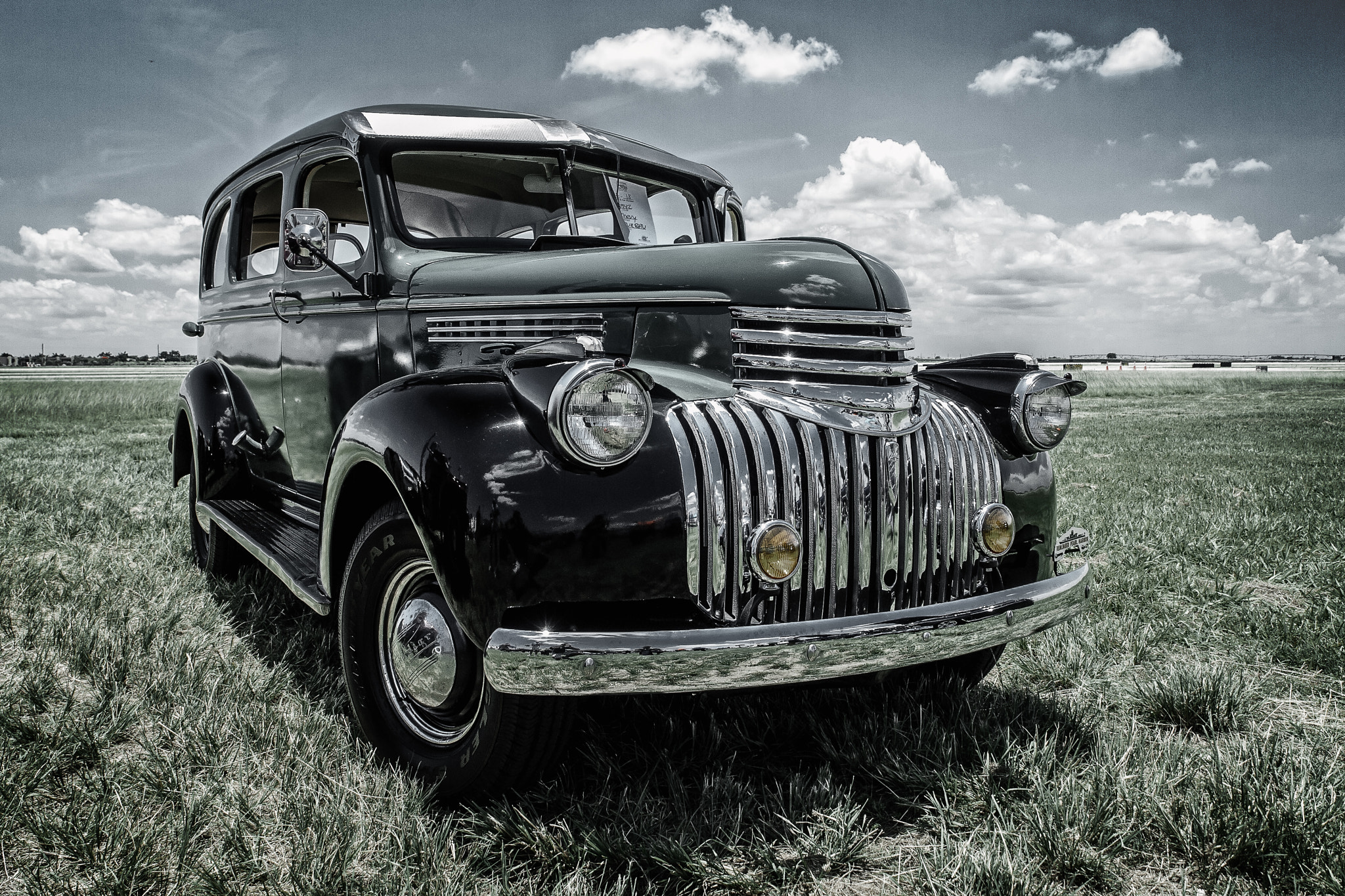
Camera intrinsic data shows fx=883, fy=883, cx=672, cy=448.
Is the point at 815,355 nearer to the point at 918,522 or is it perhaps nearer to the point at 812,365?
the point at 812,365

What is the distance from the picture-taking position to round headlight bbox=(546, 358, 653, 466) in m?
1.90

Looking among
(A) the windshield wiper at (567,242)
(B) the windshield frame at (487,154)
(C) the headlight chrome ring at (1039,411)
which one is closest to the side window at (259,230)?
(B) the windshield frame at (487,154)

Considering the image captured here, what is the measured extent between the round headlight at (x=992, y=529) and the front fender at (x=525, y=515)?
93 cm

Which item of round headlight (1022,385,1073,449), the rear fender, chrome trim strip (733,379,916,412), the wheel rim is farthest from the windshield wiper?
the rear fender

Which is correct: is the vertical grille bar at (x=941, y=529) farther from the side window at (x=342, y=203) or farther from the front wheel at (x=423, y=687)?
the side window at (x=342, y=203)

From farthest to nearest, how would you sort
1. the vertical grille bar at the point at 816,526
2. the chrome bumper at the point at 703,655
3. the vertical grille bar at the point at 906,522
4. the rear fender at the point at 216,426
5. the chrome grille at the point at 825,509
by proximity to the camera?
the rear fender at the point at 216,426, the vertical grille bar at the point at 906,522, the vertical grille bar at the point at 816,526, the chrome grille at the point at 825,509, the chrome bumper at the point at 703,655

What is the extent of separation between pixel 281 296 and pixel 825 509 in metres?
2.55

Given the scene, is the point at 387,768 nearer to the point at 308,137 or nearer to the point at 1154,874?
the point at 1154,874

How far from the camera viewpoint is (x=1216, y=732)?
8.54 feet

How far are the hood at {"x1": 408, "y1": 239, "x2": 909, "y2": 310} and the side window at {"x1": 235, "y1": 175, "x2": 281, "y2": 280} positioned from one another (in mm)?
1665

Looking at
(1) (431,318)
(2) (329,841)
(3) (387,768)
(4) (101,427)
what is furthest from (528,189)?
(4) (101,427)

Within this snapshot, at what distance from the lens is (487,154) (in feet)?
10.4

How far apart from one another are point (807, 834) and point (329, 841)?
1.08 meters

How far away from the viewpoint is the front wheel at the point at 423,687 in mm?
2033
